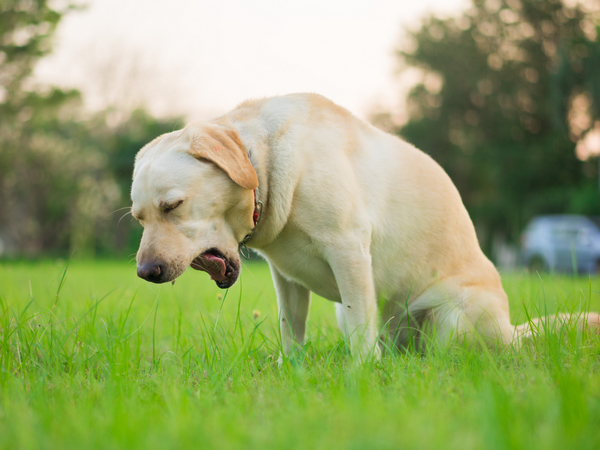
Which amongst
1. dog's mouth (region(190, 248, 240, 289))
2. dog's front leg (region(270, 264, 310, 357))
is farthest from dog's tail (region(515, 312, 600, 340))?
dog's mouth (region(190, 248, 240, 289))

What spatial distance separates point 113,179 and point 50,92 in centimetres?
481

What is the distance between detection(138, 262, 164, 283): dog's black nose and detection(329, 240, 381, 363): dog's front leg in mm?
861

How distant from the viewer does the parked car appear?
11844mm

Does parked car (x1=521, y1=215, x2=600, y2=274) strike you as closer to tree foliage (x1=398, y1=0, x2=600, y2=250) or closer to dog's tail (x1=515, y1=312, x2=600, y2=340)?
tree foliage (x1=398, y1=0, x2=600, y2=250)

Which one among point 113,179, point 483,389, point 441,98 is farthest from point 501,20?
point 483,389

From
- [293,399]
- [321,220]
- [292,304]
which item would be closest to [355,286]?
[321,220]

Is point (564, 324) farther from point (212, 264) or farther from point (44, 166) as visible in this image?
point (44, 166)

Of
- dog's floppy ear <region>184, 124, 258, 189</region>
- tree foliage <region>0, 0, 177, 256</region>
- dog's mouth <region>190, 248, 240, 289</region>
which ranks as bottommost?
tree foliage <region>0, 0, 177, 256</region>

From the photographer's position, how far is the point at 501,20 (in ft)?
80.2

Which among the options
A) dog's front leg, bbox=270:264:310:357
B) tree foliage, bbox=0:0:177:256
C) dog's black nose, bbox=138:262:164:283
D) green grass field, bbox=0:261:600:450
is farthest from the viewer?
tree foliage, bbox=0:0:177:256

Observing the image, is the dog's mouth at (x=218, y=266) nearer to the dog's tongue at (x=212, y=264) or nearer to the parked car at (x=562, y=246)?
the dog's tongue at (x=212, y=264)

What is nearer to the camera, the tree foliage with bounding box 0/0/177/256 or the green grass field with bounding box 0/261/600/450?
the green grass field with bounding box 0/261/600/450

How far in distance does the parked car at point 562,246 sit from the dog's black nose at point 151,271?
11586 mm

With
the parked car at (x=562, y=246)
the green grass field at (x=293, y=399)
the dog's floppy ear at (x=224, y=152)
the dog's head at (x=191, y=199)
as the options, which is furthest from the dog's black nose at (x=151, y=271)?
the parked car at (x=562, y=246)
